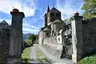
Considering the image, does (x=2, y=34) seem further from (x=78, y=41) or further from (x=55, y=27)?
(x=55, y=27)

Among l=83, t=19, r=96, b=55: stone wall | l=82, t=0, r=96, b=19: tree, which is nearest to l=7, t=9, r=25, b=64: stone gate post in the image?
l=83, t=19, r=96, b=55: stone wall

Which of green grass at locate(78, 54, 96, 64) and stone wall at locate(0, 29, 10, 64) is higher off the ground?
stone wall at locate(0, 29, 10, 64)

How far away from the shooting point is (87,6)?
26438 mm

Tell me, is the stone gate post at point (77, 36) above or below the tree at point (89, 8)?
below

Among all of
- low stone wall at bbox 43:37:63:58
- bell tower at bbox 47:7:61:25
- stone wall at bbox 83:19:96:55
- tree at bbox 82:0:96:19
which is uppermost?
bell tower at bbox 47:7:61:25

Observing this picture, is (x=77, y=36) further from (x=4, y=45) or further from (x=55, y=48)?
(x=55, y=48)

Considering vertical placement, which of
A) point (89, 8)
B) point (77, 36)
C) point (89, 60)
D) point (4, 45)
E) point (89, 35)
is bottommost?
point (89, 60)

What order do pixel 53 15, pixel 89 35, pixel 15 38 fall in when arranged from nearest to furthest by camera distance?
1. pixel 15 38
2. pixel 89 35
3. pixel 53 15

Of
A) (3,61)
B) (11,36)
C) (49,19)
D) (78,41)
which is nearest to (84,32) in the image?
(78,41)

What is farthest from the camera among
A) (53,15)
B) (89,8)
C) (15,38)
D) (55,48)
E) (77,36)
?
(53,15)

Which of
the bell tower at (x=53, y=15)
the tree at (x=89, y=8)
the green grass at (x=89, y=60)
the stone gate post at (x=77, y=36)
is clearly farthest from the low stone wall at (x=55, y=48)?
the bell tower at (x=53, y=15)

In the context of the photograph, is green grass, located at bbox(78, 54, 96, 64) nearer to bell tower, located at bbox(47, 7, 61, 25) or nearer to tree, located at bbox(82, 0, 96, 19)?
tree, located at bbox(82, 0, 96, 19)

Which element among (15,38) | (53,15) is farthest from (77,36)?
(53,15)

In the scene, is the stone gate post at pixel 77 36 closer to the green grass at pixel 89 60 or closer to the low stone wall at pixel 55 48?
the green grass at pixel 89 60
